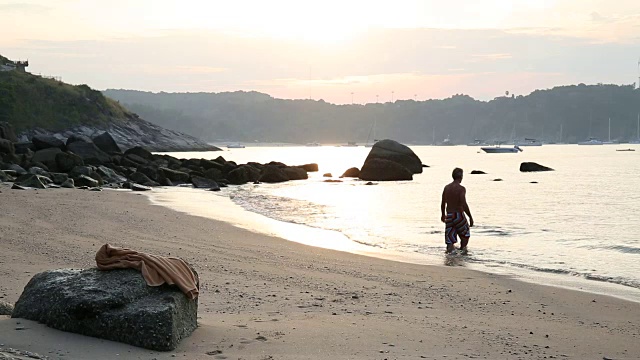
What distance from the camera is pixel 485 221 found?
69.5 feet

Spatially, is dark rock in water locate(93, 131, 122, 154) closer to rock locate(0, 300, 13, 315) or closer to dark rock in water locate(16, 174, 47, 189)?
dark rock in water locate(16, 174, 47, 189)

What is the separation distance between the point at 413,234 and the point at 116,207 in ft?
27.3

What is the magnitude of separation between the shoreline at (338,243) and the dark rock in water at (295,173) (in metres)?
20.4

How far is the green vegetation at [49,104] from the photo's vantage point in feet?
287

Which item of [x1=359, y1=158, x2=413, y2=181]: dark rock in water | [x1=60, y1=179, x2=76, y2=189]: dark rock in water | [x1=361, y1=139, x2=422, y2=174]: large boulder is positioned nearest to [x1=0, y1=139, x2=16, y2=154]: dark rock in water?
[x1=60, y1=179, x2=76, y2=189]: dark rock in water

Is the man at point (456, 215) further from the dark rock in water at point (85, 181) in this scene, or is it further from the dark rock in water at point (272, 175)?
the dark rock in water at point (272, 175)

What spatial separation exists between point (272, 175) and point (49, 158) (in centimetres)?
1422

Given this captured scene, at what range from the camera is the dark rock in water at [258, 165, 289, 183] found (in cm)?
4338

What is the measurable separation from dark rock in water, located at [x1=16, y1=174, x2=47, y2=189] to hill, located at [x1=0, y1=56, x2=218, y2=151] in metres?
62.6

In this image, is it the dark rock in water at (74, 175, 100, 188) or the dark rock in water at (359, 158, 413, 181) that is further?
the dark rock in water at (359, 158, 413, 181)

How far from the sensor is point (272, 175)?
4359 centimetres

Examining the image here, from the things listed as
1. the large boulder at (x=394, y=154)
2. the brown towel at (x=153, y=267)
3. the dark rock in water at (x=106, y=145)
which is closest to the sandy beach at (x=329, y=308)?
the brown towel at (x=153, y=267)

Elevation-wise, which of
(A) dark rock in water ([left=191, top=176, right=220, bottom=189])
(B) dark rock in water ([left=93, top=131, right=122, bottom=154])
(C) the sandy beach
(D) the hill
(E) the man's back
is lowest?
(C) the sandy beach

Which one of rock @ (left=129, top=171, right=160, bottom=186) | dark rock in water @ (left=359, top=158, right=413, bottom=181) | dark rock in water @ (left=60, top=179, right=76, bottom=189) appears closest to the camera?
dark rock in water @ (left=60, top=179, right=76, bottom=189)
